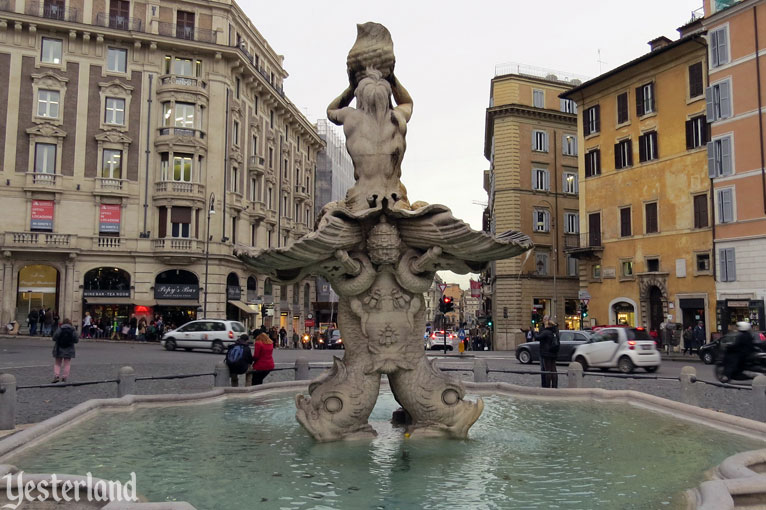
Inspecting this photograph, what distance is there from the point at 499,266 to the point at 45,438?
43.0 m

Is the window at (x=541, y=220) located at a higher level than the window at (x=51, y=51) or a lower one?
lower

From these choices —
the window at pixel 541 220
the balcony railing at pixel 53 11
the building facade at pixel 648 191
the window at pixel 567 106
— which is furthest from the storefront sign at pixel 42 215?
the window at pixel 567 106

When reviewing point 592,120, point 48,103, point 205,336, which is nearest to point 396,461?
point 205,336

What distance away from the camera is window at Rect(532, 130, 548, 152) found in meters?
48.9

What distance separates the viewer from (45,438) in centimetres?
627

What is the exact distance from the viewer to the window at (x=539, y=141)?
1924 inches

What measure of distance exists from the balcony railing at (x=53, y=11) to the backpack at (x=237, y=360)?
119 ft

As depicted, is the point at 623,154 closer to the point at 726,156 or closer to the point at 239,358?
the point at 726,156

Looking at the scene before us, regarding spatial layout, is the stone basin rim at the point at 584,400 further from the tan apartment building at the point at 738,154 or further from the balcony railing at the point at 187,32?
the balcony railing at the point at 187,32

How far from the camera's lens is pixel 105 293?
38625mm

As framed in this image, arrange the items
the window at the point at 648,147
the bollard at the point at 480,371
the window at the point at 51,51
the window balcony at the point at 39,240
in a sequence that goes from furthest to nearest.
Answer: the window at the point at 51,51, the window balcony at the point at 39,240, the window at the point at 648,147, the bollard at the point at 480,371

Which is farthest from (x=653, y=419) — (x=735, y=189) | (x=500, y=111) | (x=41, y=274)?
(x=500, y=111)

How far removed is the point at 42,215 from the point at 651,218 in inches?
1437

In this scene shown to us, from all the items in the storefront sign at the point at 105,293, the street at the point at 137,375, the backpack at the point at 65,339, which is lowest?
the street at the point at 137,375
